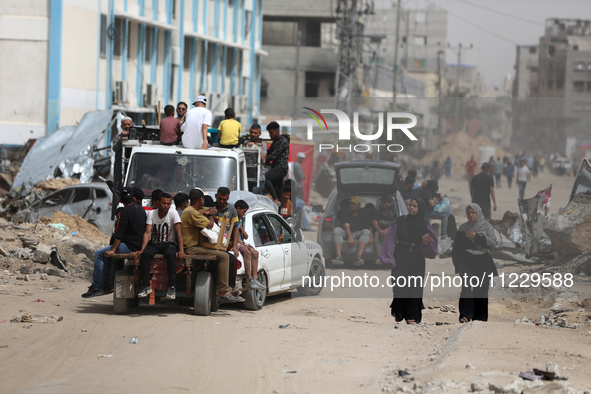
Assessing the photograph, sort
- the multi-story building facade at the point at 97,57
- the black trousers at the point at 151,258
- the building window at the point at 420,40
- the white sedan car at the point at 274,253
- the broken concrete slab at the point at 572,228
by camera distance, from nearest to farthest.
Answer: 1. the black trousers at the point at 151,258
2. the white sedan car at the point at 274,253
3. the broken concrete slab at the point at 572,228
4. the multi-story building facade at the point at 97,57
5. the building window at the point at 420,40

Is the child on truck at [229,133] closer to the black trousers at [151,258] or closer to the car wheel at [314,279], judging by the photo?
the car wheel at [314,279]

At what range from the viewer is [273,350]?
9633 millimetres

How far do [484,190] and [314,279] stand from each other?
3237 mm

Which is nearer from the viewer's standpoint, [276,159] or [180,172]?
[180,172]

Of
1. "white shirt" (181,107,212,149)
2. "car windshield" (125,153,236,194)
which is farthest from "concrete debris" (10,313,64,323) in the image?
"white shirt" (181,107,212,149)

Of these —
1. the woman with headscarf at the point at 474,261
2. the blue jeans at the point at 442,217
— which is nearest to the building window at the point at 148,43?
the blue jeans at the point at 442,217

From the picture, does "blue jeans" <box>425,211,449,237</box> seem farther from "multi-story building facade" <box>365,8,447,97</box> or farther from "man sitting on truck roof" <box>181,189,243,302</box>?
"multi-story building facade" <box>365,8,447,97</box>

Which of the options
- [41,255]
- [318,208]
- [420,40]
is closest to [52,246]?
[41,255]

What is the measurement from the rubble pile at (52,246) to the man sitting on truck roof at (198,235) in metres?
4.89

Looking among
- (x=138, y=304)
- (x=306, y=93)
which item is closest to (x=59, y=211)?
(x=138, y=304)

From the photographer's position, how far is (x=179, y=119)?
49.1 ft

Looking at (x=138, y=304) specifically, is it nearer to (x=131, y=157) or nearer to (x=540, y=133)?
(x=131, y=157)

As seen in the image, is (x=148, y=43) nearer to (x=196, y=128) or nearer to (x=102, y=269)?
(x=196, y=128)

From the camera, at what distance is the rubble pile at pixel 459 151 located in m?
14.6
